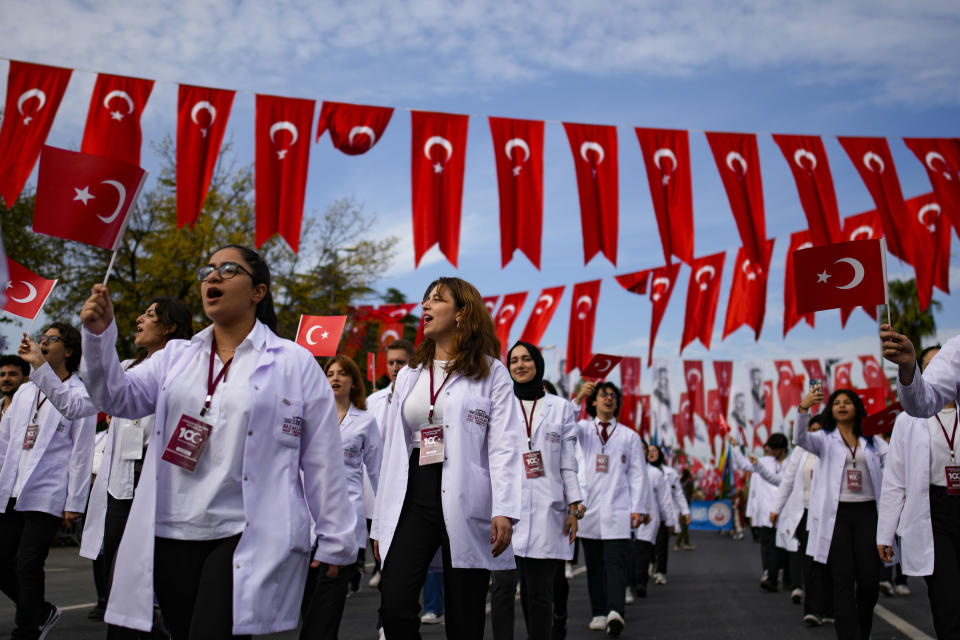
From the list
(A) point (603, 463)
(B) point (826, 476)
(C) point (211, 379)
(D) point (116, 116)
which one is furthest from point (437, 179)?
(C) point (211, 379)

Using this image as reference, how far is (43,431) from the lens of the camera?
6.65 m

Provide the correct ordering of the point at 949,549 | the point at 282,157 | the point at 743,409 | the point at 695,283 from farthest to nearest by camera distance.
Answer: the point at 743,409 → the point at 695,283 → the point at 282,157 → the point at 949,549

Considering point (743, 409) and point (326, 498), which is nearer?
point (326, 498)

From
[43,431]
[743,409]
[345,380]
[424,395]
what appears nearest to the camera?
[424,395]

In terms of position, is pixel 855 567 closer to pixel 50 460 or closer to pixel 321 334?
pixel 321 334

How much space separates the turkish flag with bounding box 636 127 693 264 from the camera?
12.4 metres

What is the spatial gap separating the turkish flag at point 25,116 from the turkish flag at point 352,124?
9.33 ft

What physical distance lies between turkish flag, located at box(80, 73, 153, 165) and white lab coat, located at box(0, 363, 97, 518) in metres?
4.18

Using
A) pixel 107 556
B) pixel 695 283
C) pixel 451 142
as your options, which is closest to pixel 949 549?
pixel 107 556

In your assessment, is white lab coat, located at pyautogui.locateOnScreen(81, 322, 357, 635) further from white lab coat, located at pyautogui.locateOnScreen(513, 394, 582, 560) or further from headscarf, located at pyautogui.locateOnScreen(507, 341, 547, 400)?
headscarf, located at pyautogui.locateOnScreen(507, 341, 547, 400)

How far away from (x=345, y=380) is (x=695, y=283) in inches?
494

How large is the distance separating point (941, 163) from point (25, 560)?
12.4m

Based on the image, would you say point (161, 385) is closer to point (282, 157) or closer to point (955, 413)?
point (955, 413)

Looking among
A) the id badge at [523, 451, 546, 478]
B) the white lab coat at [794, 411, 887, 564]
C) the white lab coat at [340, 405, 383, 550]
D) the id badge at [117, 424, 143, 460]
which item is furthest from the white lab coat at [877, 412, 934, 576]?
the id badge at [117, 424, 143, 460]
